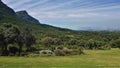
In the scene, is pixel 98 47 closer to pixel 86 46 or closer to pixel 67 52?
pixel 86 46

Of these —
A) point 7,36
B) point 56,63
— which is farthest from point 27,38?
point 56,63

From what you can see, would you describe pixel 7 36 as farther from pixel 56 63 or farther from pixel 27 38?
pixel 56 63

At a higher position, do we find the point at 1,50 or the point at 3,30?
the point at 3,30

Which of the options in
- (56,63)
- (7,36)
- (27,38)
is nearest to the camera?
(56,63)

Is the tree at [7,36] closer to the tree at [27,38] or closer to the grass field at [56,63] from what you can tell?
the tree at [27,38]

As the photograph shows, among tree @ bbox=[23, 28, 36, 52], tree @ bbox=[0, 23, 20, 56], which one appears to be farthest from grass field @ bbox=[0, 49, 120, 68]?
tree @ bbox=[23, 28, 36, 52]

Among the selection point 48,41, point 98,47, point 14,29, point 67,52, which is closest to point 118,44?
point 98,47

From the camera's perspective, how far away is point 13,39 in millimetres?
99188

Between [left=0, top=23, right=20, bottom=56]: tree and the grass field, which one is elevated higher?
[left=0, top=23, right=20, bottom=56]: tree

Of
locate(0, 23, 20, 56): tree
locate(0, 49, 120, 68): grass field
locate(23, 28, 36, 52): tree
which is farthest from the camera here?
locate(23, 28, 36, 52): tree

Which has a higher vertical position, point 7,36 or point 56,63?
point 7,36

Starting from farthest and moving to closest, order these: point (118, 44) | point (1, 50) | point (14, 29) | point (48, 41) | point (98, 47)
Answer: point (118, 44)
point (98, 47)
point (48, 41)
point (14, 29)
point (1, 50)

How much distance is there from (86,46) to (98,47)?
7513 mm

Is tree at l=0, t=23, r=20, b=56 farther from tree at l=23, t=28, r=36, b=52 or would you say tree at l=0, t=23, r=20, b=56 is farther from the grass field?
the grass field
